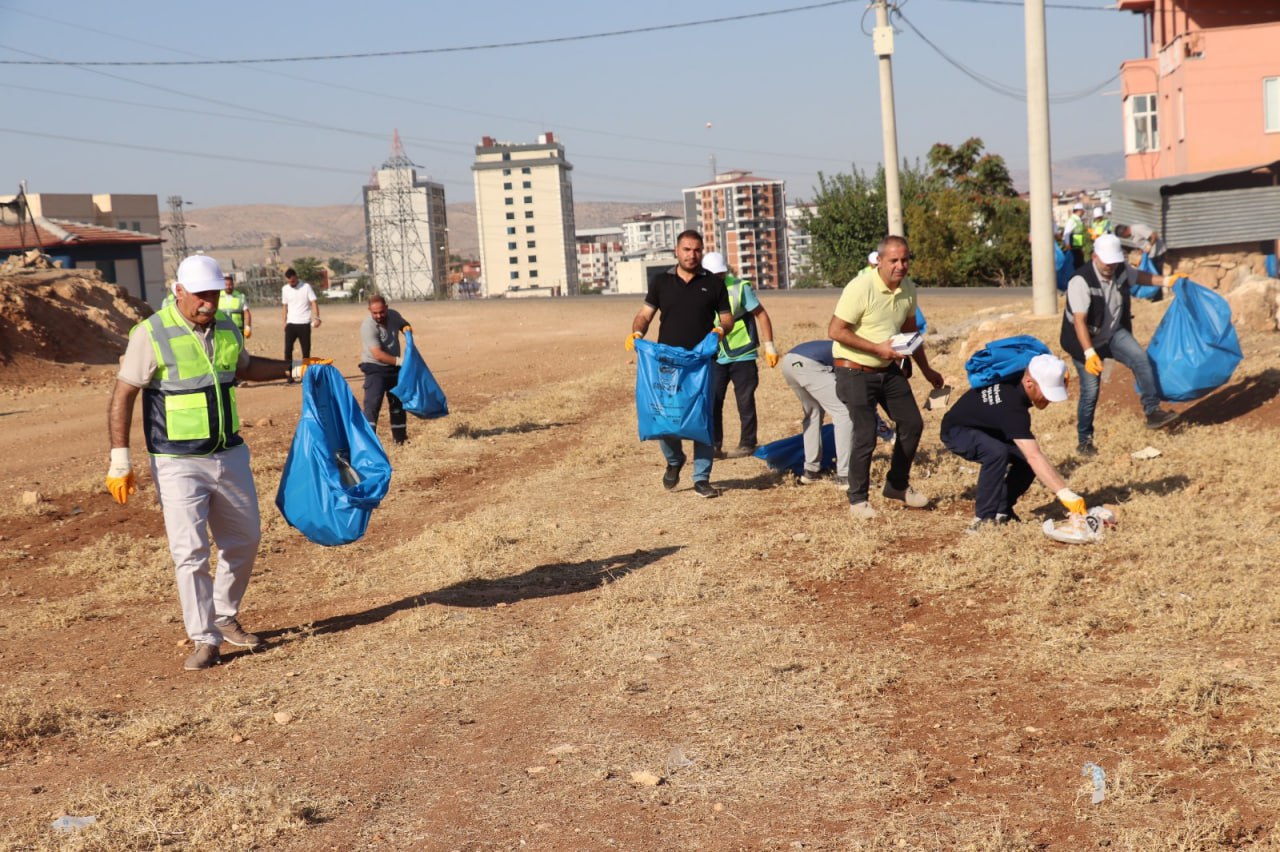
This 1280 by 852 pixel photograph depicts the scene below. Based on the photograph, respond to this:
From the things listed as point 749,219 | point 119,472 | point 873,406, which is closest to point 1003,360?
point 873,406

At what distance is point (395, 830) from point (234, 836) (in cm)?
47

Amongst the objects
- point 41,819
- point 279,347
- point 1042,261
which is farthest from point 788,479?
point 279,347

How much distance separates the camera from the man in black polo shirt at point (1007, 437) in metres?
6.70

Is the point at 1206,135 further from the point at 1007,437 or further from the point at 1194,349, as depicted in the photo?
the point at 1007,437

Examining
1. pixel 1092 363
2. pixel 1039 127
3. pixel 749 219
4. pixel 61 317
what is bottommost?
pixel 1092 363

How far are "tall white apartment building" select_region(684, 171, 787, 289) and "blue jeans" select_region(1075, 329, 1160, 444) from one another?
136103 mm

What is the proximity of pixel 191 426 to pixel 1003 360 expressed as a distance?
4.14 metres

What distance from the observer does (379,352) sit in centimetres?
1177

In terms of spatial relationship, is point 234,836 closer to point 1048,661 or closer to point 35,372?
point 1048,661

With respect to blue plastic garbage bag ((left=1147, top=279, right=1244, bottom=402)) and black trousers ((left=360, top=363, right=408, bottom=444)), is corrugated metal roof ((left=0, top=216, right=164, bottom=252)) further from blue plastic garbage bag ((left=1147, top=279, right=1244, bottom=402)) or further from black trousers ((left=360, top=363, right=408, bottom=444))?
blue plastic garbage bag ((left=1147, top=279, right=1244, bottom=402))

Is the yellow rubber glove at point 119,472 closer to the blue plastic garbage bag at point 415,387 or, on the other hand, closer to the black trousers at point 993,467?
the black trousers at point 993,467

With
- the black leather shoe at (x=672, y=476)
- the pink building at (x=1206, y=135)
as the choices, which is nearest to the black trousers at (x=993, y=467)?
the black leather shoe at (x=672, y=476)

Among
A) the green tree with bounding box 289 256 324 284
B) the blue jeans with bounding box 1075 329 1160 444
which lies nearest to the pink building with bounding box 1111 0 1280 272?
the blue jeans with bounding box 1075 329 1160 444

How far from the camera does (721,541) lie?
7.64 m
